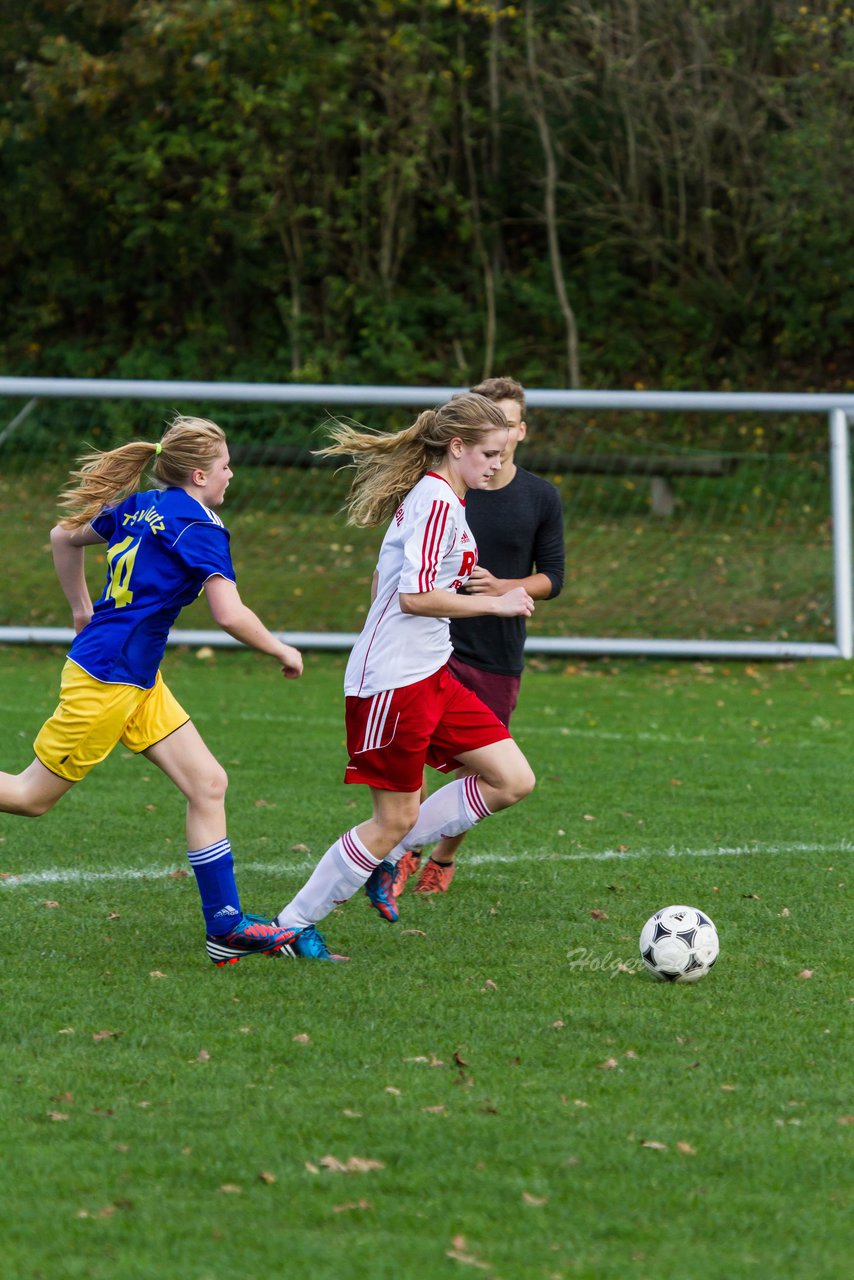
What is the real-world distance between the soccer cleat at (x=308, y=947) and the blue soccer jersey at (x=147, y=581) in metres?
0.97

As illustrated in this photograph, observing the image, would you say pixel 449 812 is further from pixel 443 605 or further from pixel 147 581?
pixel 147 581

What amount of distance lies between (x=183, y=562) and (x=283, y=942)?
4.24 ft

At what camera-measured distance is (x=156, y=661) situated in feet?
16.5

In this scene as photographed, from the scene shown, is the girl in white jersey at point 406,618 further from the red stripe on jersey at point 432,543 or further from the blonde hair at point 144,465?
the blonde hair at point 144,465

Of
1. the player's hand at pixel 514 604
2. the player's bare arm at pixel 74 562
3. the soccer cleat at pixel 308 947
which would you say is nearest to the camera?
the player's hand at pixel 514 604

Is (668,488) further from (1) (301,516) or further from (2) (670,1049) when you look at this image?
(2) (670,1049)

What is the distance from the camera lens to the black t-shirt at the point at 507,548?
20.7ft

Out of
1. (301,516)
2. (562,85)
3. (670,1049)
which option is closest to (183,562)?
(670,1049)

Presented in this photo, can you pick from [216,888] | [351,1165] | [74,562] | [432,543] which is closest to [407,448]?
[432,543]

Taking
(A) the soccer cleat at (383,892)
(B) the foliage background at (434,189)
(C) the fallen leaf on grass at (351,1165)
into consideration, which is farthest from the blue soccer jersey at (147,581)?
(B) the foliage background at (434,189)

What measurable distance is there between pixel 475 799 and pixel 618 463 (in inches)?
378

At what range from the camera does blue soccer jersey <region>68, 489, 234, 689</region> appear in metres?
4.91

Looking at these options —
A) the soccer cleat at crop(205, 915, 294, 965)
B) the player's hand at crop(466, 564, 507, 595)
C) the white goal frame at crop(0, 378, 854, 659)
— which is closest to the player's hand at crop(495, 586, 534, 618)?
the player's hand at crop(466, 564, 507, 595)

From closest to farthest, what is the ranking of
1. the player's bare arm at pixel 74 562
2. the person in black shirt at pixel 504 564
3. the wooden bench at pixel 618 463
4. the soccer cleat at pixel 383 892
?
the player's bare arm at pixel 74 562, the soccer cleat at pixel 383 892, the person in black shirt at pixel 504 564, the wooden bench at pixel 618 463
